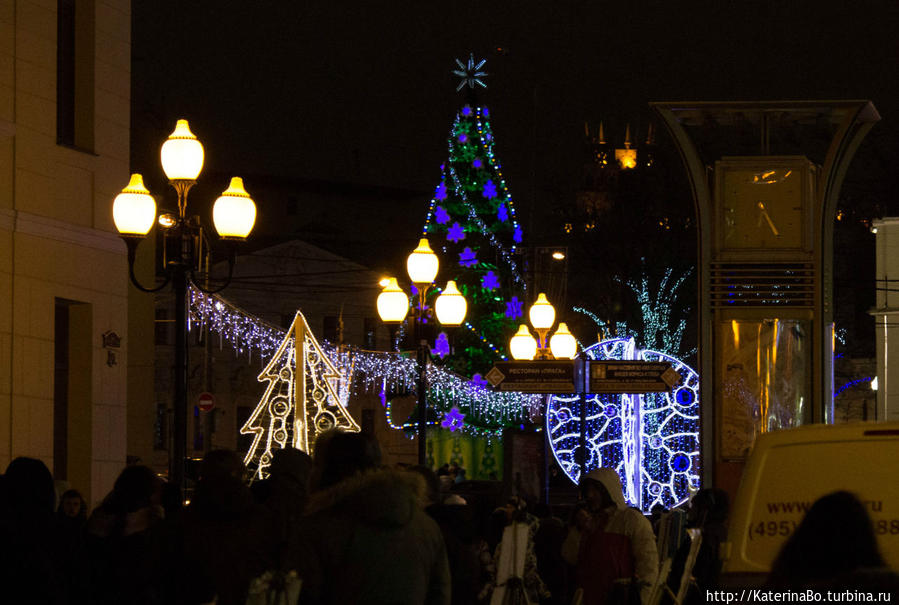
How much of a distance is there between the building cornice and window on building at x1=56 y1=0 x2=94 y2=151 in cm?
91

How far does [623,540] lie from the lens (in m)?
10.4

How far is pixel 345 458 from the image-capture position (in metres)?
6.34

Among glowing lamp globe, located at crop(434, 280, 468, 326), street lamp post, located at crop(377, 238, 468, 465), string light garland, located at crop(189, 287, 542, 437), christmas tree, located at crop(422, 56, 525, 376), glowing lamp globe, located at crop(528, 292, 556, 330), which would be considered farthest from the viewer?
christmas tree, located at crop(422, 56, 525, 376)

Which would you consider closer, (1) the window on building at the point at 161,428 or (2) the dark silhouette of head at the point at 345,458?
(2) the dark silhouette of head at the point at 345,458

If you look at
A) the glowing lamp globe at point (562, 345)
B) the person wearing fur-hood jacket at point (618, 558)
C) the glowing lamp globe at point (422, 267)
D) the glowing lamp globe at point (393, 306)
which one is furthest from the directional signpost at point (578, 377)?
the person wearing fur-hood jacket at point (618, 558)

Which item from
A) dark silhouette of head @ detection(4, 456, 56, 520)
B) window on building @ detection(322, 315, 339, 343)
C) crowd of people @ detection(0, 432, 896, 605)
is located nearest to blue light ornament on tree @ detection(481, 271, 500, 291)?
window on building @ detection(322, 315, 339, 343)

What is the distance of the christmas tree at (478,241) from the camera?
5000 cm

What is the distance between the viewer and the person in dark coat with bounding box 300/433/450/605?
611cm

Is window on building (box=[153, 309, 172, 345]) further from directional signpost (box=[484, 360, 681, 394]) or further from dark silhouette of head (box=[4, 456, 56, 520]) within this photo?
dark silhouette of head (box=[4, 456, 56, 520])

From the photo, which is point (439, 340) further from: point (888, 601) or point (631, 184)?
point (888, 601)

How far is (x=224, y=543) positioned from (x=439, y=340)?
140ft

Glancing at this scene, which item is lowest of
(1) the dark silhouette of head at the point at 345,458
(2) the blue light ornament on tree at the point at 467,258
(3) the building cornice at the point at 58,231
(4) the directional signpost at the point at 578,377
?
(1) the dark silhouette of head at the point at 345,458

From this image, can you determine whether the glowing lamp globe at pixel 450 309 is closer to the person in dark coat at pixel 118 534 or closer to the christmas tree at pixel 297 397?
the christmas tree at pixel 297 397

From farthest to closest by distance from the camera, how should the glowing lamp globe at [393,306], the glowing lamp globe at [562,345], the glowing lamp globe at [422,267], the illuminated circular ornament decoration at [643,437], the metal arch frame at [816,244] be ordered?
the illuminated circular ornament decoration at [643,437] < the glowing lamp globe at [562,345] < the glowing lamp globe at [393,306] < the glowing lamp globe at [422,267] < the metal arch frame at [816,244]
